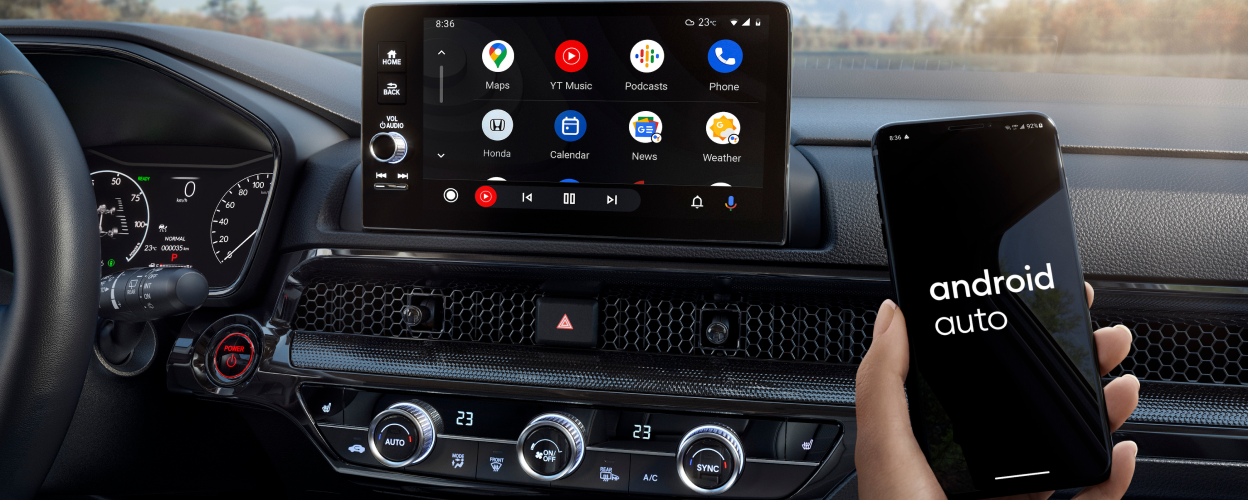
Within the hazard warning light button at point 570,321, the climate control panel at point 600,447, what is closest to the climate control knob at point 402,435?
the climate control panel at point 600,447

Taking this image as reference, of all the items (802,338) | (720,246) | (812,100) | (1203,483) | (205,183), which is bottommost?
(1203,483)


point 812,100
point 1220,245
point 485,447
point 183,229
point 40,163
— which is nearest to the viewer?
point 40,163

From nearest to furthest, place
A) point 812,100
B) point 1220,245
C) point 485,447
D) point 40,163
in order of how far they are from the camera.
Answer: point 40,163 → point 1220,245 → point 485,447 → point 812,100

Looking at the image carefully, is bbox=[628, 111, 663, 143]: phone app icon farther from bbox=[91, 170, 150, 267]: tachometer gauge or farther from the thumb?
bbox=[91, 170, 150, 267]: tachometer gauge

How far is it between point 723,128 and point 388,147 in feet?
1.57

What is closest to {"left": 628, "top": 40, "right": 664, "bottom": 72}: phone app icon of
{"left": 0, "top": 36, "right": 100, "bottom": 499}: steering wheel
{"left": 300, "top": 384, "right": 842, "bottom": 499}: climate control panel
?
{"left": 300, "top": 384, "right": 842, "bottom": 499}: climate control panel

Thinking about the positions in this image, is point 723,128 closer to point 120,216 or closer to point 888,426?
point 888,426

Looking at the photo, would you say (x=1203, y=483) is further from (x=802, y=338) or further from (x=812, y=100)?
(x=812, y=100)

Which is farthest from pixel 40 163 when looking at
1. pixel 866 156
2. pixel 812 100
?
pixel 812 100

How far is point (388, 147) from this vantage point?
3.53ft

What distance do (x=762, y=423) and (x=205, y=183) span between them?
104 cm

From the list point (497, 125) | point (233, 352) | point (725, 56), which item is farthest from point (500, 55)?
point (233, 352)

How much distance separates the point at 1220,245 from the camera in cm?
102

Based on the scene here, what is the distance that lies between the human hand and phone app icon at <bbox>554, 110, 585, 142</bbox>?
0.48 metres
